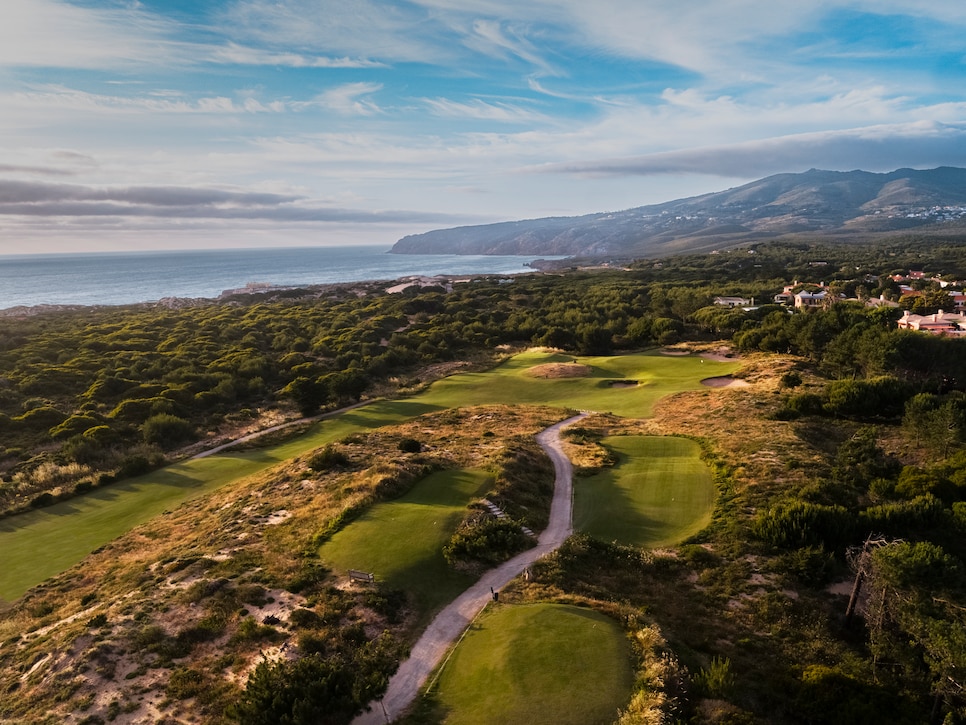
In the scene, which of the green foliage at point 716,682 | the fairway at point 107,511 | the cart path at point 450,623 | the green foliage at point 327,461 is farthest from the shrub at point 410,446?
the green foliage at point 716,682

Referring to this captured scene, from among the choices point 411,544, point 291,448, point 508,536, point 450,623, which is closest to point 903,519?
point 508,536

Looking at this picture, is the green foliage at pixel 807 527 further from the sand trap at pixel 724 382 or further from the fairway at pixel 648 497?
the sand trap at pixel 724 382

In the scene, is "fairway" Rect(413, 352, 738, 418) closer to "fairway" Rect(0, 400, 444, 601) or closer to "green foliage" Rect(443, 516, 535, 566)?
"fairway" Rect(0, 400, 444, 601)

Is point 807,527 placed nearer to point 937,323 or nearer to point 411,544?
point 411,544

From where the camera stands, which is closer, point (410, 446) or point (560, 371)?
point (410, 446)

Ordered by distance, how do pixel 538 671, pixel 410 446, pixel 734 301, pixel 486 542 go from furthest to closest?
pixel 734 301
pixel 410 446
pixel 486 542
pixel 538 671

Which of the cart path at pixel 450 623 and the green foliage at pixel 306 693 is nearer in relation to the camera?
the green foliage at pixel 306 693
